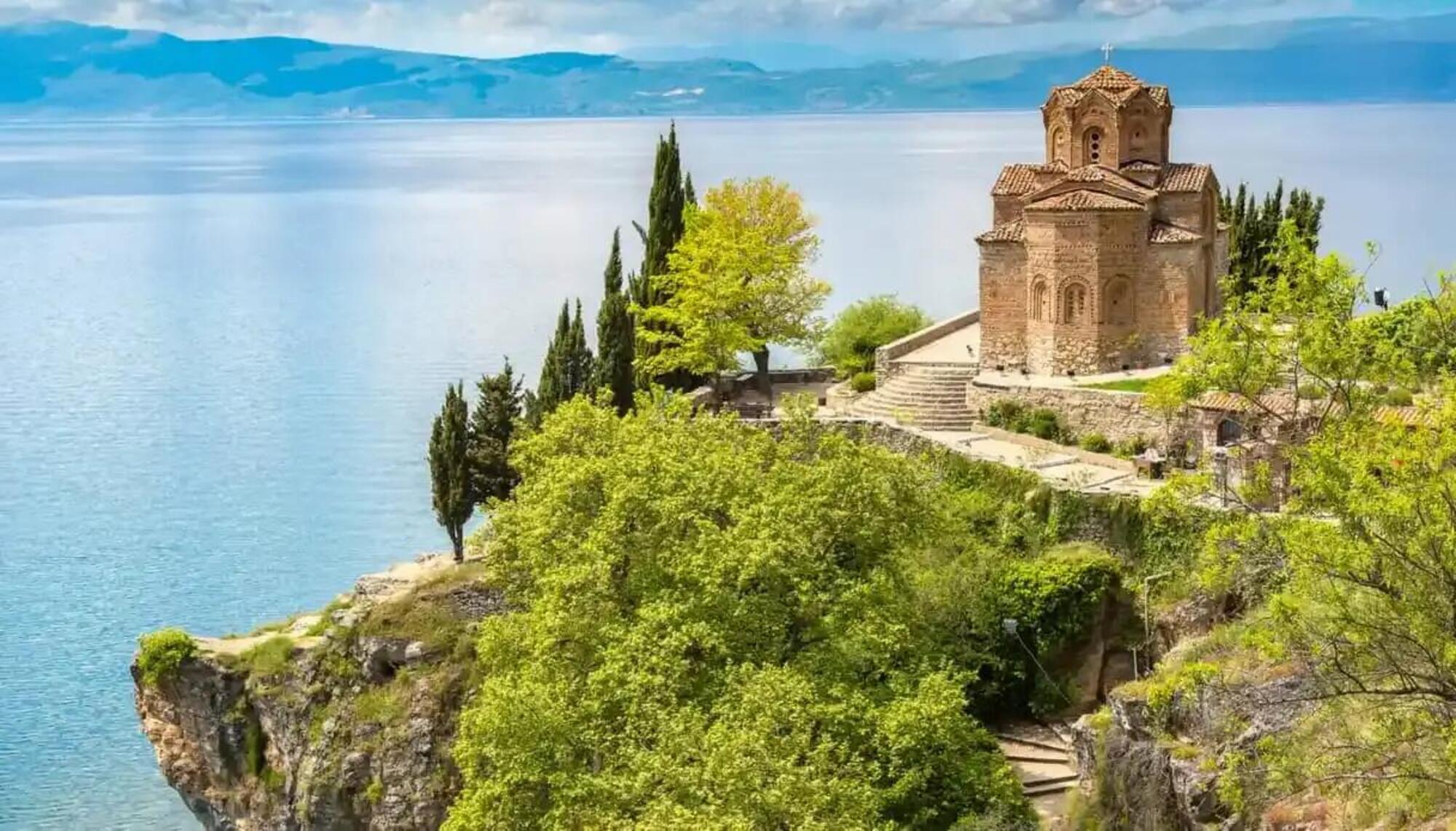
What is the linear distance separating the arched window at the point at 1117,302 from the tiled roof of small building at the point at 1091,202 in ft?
5.59

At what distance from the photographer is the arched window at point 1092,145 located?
46.0m

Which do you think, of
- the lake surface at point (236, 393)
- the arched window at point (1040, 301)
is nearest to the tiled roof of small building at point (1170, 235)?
the arched window at point (1040, 301)

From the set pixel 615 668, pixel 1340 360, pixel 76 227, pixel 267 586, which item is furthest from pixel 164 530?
pixel 76 227

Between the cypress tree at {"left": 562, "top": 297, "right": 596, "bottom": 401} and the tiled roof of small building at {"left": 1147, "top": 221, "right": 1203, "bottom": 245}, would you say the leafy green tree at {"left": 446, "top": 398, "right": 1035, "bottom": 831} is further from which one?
the tiled roof of small building at {"left": 1147, "top": 221, "right": 1203, "bottom": 245}

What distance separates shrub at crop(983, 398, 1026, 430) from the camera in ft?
140

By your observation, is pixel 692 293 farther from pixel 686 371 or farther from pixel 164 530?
pixel 164 530

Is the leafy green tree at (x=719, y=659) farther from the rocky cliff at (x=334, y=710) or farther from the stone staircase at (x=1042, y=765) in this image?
the rocky cliff at (x=334, y=710)

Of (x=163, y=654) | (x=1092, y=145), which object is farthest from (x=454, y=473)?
(x=1092, y=145)

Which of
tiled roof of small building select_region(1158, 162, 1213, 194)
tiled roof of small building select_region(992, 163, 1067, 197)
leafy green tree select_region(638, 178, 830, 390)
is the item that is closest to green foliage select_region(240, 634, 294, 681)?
leafy green tree select_region(638, 178, 830, 390)

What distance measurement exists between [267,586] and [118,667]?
7006mm

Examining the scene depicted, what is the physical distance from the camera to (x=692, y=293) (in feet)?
156

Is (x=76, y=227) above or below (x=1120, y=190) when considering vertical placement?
below

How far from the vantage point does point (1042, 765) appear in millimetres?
34625

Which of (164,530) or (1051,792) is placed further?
(164,530)
